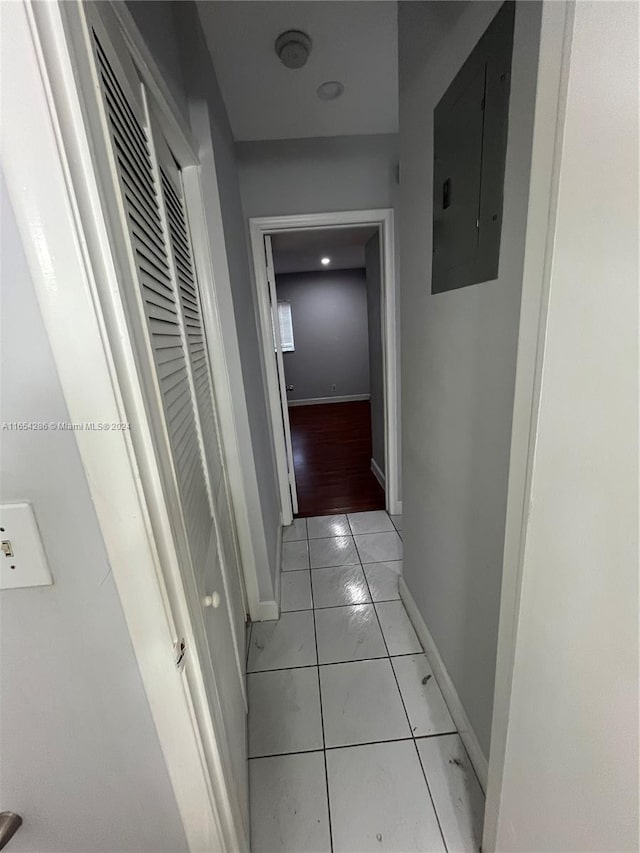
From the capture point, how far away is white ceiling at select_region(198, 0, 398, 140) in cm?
123

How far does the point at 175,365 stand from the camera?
84cm

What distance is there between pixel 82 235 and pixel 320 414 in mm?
5445

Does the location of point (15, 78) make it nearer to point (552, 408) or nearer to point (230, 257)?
point (552, 408)

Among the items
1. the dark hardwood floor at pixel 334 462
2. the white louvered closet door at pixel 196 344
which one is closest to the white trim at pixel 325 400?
the dark hardwood floor at pixel 334 462

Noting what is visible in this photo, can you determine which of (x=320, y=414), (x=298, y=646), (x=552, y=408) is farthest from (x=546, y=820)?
(x=320, y=414)

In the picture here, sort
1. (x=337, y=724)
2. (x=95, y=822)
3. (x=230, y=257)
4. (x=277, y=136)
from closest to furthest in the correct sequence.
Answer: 1. (x=95, y=822)
2. (x=337, y=724)
3. (x=230, y=257)
4. (x=277, y=136)

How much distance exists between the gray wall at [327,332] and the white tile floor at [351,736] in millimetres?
4843

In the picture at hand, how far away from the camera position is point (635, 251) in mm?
380

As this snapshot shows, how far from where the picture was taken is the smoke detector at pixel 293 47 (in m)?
1.31

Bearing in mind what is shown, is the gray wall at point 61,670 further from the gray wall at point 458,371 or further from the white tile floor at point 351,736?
the gray wall at point 458,371

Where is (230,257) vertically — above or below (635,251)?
above

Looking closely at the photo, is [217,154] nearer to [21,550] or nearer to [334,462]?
[21,550]

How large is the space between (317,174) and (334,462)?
2.54 meters

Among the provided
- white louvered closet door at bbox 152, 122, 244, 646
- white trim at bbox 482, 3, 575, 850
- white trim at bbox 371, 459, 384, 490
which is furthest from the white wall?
white trim at bbox 371, 459, 384, 490
